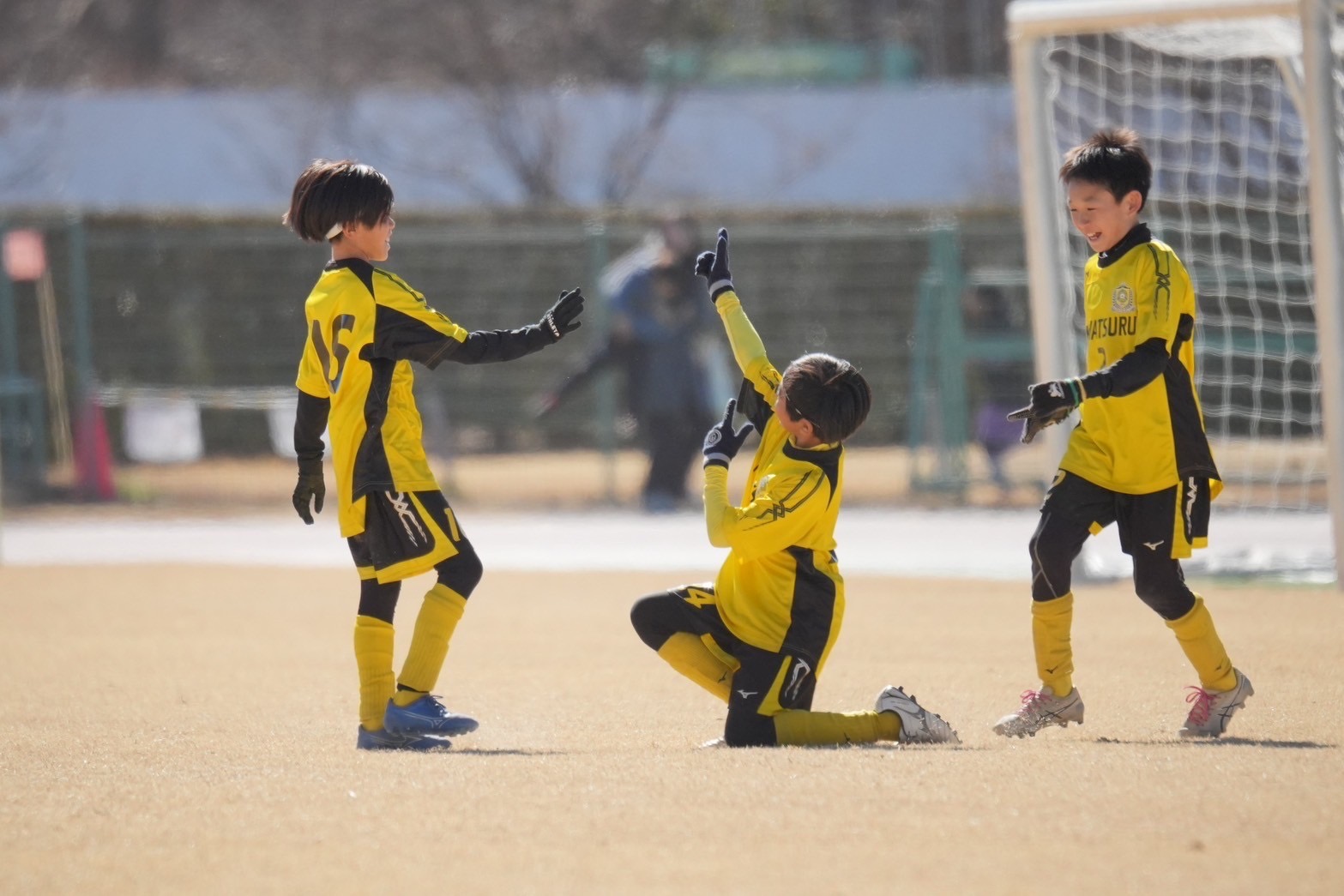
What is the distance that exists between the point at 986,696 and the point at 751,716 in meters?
1.33

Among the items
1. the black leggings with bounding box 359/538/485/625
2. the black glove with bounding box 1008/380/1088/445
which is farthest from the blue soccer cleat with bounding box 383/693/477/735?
the black glove with bounding box 1008/380/1088/445

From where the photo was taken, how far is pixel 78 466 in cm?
1550

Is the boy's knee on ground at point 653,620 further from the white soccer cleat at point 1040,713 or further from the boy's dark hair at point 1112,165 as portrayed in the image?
the boy's dark hair at point 1112,165

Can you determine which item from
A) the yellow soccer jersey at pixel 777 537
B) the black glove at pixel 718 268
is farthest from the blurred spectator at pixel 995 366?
the yellow soccer jersey at pixel 777 537

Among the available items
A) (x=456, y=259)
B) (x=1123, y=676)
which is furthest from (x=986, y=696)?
(x=456, y=259)

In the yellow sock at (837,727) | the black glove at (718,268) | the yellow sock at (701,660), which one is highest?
the black glove at (718,268)

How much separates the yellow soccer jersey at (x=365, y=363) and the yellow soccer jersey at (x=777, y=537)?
0.94 meters

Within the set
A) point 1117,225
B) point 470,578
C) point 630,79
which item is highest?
point 630,79

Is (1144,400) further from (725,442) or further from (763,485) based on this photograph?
(725,442)

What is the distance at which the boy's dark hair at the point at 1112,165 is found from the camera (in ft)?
17.6

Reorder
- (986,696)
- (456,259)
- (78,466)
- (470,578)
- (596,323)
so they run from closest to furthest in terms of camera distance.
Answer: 1. (470,578)
2. (986,696)
3. (78,466)
4. (596,323)
5. (456,259)

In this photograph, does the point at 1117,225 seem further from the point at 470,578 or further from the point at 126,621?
the point at 126,621

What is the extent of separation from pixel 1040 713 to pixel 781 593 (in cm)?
87

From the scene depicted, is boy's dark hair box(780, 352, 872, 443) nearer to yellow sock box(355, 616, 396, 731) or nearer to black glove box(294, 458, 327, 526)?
yellow sock box(355, 616, 396, 731)
